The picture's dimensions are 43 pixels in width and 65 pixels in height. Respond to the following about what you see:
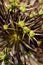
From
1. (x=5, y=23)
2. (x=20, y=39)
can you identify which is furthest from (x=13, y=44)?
(x=5, y=23)

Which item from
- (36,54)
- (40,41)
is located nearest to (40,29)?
(40,41)

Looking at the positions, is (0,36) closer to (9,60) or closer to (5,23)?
(5,23)

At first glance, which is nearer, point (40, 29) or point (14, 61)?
point (14, 61)

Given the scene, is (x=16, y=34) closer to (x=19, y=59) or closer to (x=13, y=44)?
(x=13, y=44)

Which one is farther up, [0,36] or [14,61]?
[0,36]


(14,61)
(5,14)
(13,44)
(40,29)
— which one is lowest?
(14,61)

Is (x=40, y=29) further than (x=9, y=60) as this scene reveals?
Yes
